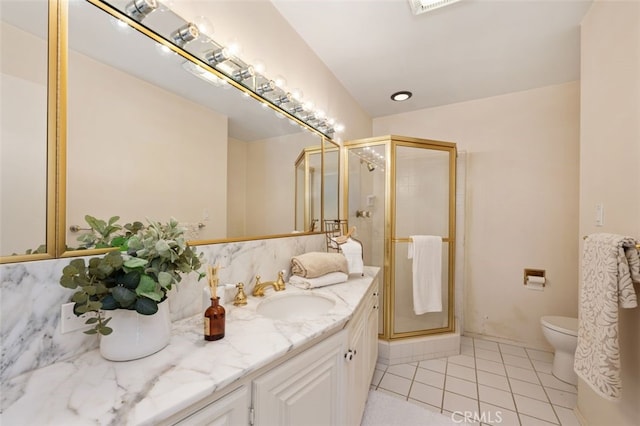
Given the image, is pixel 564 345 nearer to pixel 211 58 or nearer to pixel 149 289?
pixel 149 289

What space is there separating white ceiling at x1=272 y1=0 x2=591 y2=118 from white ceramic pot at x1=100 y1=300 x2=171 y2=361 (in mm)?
1749

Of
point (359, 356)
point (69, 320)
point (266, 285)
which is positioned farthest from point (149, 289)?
point (359, 356)

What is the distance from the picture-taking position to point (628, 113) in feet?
3.78

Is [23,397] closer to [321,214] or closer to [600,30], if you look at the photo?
[321,214]

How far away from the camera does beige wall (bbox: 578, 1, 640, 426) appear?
112cm

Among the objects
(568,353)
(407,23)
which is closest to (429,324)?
(568,353)

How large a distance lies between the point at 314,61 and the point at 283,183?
1.03m

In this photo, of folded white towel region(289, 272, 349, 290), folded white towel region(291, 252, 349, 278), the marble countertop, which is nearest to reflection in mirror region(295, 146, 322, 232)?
folded white towel region(291, 252, 349, 278)

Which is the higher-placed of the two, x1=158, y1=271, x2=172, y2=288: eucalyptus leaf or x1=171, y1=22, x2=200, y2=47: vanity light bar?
x1=171, y1=22, x2=200, y2=47: vanity light bar

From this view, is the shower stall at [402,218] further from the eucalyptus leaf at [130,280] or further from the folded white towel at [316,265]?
the eucalyptus leaf at [130,280]

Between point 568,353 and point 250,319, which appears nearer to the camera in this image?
point 250,319

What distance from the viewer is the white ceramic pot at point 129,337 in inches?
26.8

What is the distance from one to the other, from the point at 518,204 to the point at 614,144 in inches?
53.8

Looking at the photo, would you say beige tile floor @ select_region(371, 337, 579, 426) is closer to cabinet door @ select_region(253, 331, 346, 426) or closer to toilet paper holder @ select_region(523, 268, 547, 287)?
toilet paper holder @ select_region(523, 268, 547, 287)
